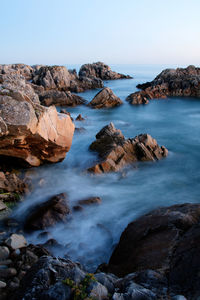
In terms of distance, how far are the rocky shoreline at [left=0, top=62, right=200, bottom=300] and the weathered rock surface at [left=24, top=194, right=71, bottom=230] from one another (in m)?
0.03

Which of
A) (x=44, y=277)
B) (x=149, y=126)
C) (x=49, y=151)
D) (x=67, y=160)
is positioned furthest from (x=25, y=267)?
Result: (x=149, y=126)

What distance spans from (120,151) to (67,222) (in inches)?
202

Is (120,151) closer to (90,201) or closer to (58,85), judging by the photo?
(90,201)

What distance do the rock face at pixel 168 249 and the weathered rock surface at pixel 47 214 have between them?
7.84 feet

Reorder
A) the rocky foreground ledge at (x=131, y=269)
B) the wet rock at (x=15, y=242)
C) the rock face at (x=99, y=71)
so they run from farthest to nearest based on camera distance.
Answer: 1. the rock face at (x=99, y=71)
2. the wet rock at (x=15, y=242)
3. the rocky foreground ledge at (x=131, y=269)

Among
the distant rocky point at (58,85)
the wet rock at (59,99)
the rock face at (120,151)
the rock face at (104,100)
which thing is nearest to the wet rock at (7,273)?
the rock face at (120,151)

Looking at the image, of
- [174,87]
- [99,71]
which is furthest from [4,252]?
[99,71]

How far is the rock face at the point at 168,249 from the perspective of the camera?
3533mm

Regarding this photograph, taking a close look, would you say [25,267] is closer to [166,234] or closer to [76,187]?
[166,234]

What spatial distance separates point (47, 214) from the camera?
7.30 metres

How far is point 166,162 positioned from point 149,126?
848 centimetres

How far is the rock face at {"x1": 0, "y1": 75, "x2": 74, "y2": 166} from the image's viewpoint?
782 centimetres

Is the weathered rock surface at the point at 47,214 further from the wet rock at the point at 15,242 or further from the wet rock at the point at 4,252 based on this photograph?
the wet rock at the point at 4,252

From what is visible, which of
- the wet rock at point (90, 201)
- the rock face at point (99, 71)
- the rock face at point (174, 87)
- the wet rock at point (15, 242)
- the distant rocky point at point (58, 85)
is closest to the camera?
the wet rock at point (15, 242)
